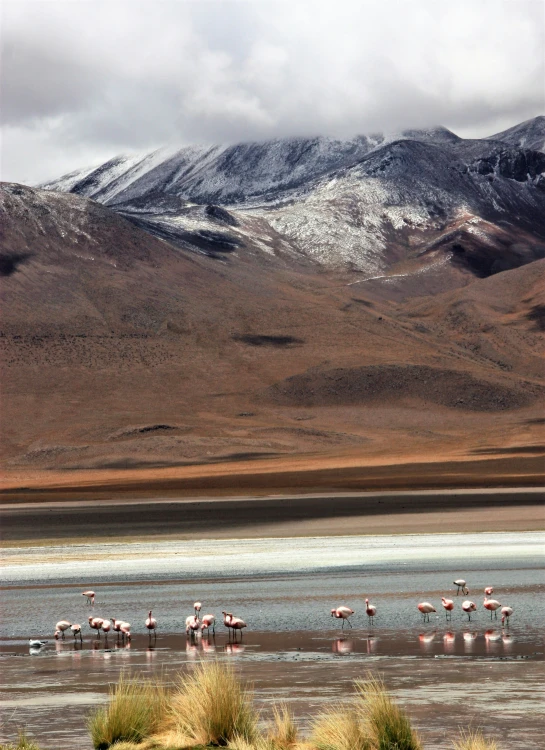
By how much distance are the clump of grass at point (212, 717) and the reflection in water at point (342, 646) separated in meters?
6.10

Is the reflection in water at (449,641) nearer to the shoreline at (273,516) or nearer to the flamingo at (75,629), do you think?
the flamingo at (75,629)

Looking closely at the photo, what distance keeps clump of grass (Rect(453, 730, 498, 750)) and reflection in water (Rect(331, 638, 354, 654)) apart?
6082 mm

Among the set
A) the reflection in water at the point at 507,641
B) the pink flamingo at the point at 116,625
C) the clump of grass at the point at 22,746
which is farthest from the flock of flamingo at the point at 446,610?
the clump of grass at the point at 22,746

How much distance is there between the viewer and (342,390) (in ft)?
411

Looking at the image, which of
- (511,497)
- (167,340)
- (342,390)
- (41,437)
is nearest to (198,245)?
(167,340)

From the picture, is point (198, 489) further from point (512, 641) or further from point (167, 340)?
point (167, 340)

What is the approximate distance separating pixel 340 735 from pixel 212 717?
1.39 m

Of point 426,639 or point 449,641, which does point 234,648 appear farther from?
point 449,641

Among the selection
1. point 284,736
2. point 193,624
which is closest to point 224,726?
point 284,736

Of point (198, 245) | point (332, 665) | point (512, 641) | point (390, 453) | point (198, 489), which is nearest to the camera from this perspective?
point (332, 665)

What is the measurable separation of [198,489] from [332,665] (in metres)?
54.5

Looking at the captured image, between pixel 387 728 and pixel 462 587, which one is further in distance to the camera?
pixel 462 587

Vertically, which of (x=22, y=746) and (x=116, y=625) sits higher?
(x=116, y=625)

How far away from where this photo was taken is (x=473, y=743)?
989 cm
